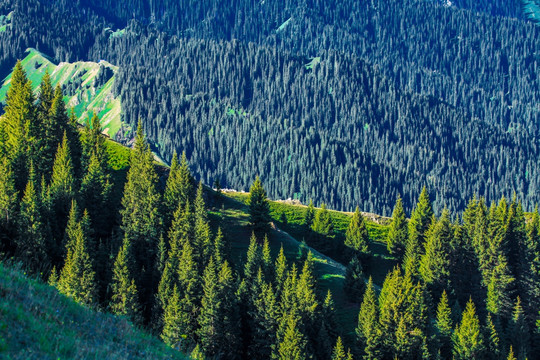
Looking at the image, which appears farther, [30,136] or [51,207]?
[30,136]

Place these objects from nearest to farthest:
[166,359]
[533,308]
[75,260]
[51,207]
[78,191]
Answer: [166,359] → [75,260] → [51,207] → [78,191] → [533,308]

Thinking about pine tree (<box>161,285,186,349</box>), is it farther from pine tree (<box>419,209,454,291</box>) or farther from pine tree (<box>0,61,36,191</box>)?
pine tree (<box>419,209,454,291</box>)

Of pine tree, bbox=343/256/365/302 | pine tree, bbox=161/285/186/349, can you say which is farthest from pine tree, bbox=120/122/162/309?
pine tree, bbox=343/256/365/302

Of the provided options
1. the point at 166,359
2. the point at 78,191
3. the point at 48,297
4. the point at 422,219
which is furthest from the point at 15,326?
the point at 422,219

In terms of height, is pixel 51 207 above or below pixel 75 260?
above

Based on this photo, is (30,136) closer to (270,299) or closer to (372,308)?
(270,299)

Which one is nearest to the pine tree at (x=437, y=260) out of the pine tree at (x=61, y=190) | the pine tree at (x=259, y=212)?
the pine tree at (x=259, y=212)
